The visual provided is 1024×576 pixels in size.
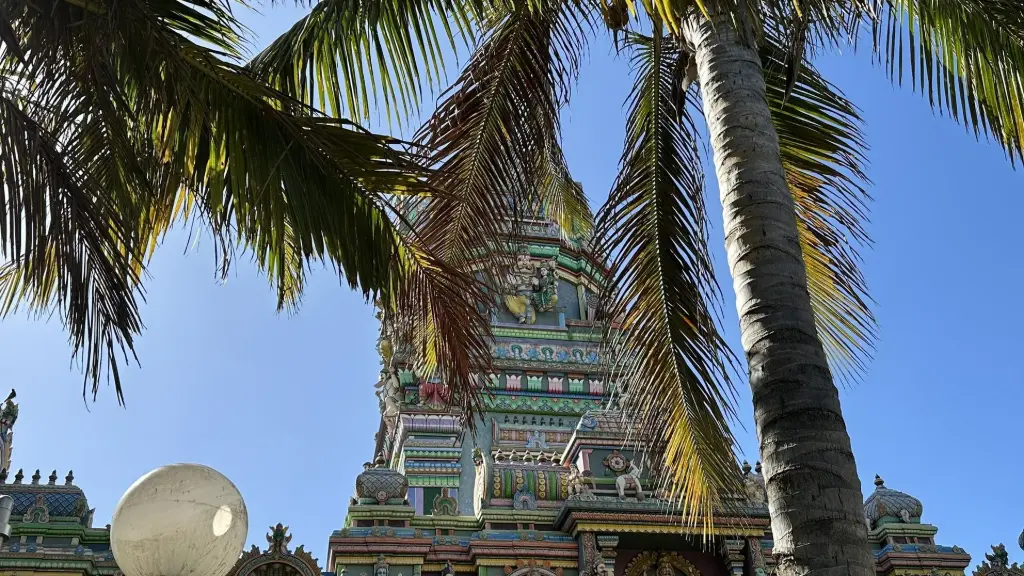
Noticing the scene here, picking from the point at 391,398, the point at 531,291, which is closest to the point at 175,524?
the point at 391,398

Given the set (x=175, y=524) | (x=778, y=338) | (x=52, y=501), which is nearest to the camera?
(x=175, y=524)

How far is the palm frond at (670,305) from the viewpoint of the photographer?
7.37 m

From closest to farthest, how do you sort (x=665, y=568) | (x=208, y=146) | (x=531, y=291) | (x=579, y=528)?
1. (x=208, y=146)
2. (x=579, y=528)
3. (x=665, y=568)
4. (x=531, y=291)

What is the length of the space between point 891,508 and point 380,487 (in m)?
6.19

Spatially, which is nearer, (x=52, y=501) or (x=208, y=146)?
(x=208, y=146)

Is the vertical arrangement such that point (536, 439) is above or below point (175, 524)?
above

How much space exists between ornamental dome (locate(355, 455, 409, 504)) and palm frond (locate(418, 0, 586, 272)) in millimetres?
4777

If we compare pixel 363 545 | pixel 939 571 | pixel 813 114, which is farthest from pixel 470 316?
pixel 939 571

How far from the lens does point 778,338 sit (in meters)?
5.26

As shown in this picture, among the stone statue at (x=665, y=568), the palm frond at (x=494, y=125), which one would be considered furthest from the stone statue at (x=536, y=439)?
the palm frond at (x=494, y=125)

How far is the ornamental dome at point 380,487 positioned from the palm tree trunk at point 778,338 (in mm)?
6784

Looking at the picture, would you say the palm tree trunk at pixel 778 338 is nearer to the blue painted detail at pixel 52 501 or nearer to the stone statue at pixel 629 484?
the stone statue at pixel 629 484

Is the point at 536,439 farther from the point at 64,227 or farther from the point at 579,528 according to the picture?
the point at 64,227

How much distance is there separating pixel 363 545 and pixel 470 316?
5.29 metres
